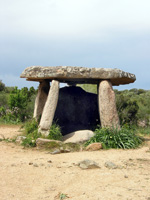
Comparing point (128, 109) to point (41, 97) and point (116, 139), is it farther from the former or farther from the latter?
point (116, 139)

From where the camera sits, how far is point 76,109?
1095 centimetres

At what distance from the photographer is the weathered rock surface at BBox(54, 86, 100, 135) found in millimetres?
10578

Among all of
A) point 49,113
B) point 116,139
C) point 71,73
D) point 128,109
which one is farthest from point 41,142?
point 128,109

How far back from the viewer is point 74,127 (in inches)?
413

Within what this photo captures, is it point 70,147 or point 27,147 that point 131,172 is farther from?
point 27,147

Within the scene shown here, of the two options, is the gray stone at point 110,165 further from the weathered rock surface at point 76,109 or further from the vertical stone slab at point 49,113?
the weathered rock surface at point 76,109

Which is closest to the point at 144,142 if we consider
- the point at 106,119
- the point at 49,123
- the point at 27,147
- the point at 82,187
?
the point at 106,119

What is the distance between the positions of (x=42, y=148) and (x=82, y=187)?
3271mm

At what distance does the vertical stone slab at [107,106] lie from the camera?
842cm

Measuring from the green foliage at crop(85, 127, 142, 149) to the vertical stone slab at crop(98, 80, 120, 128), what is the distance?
0.42 meters

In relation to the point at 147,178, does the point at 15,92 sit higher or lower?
higher

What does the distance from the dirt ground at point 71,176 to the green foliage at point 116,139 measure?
0.42 metres

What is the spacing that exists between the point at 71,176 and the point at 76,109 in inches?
241

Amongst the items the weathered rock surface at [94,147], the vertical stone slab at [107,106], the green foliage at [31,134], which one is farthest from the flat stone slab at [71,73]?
the weathered rock surface at [94,147]
